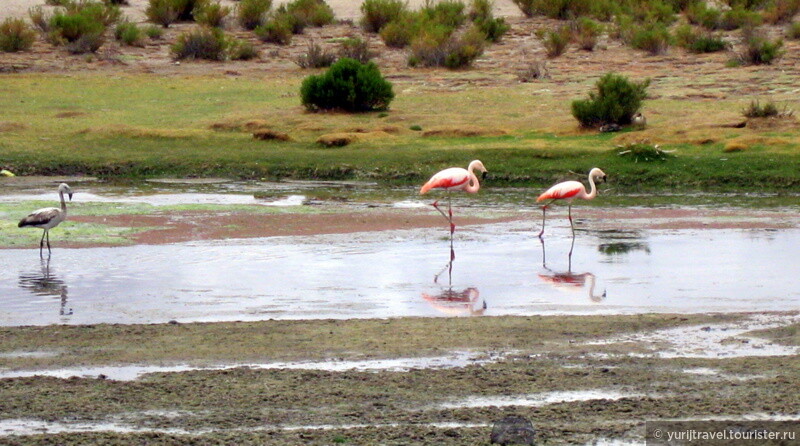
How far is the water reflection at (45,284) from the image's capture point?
11.6 meters

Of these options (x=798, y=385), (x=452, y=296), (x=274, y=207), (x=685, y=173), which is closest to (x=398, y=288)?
(x=452, y=296)

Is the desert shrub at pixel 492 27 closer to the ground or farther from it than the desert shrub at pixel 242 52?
farther from it

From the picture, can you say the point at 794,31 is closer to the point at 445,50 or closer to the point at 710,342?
the point at 445,50

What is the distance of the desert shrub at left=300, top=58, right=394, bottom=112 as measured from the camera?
87.6 feet

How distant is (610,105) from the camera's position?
78.7ft

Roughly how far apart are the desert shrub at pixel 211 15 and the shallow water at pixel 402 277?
26.7 metres

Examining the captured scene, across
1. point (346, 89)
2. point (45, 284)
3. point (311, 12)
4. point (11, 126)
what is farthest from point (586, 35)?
point (45, 284)

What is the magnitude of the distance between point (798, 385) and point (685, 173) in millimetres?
13616

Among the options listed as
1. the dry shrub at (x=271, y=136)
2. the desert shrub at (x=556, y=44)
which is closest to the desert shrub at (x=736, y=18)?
the desert shrub at (x=556, y=44)

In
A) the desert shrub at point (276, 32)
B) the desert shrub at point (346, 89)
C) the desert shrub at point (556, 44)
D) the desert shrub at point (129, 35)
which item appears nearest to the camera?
the desert shrub at point (346, 89)

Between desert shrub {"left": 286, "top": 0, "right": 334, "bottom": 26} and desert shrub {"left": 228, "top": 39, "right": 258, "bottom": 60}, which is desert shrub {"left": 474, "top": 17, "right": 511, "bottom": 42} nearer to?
desert shrub {"left": 286, "top": 0, "right": 334, "bottom": 26}

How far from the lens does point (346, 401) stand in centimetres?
744

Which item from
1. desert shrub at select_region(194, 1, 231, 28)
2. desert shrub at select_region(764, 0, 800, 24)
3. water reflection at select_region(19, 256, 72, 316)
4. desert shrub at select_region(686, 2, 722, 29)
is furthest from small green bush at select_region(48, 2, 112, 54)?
water reflection at select_region(19, 256, 72, 316)

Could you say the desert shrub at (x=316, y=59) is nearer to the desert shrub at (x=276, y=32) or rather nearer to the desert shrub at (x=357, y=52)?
the desert shrub at (x=357, y=52)
